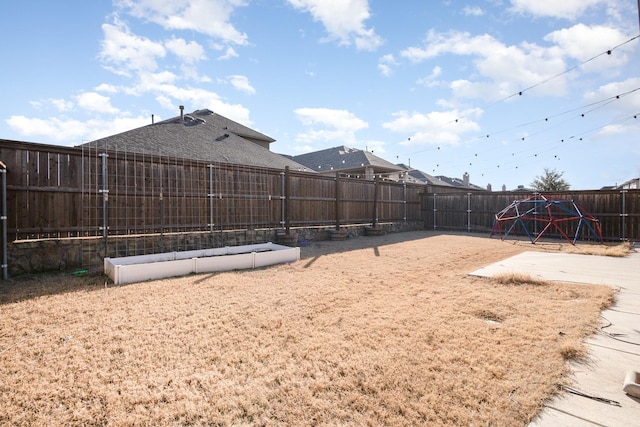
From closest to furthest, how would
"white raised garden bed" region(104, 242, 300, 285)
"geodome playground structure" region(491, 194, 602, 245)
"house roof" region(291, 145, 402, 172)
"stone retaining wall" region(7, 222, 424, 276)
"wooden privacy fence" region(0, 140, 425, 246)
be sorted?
"white raised garden bed" region(104, 242, 300, 285)
"stone retaining wall" region(7, 222, 424, 276)
"wooden privacy fence" region(0, 140, 425, 246)
"geodome playground structure" region(491, 194, 602, 245)
"house roof" region(291, 145, 402, 172)

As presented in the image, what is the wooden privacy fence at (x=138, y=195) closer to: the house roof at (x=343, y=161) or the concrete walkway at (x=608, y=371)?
the concrete walkway at (x=608, y=371)

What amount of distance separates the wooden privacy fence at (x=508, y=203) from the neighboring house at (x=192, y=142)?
860 centimetres

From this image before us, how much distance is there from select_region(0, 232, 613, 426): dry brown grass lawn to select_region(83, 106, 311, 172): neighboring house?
640cm

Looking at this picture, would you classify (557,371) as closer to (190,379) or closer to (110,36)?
(190,379)

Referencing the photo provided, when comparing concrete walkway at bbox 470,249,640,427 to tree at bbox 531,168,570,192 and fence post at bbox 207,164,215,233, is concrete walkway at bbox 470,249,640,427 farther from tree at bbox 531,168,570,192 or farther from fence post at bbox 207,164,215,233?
tree at bbox 531,168,570,192

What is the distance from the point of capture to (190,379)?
213cm

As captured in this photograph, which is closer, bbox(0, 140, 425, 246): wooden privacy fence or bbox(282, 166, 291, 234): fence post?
bbox(0, 140, 425, 246): wooden privacy fence

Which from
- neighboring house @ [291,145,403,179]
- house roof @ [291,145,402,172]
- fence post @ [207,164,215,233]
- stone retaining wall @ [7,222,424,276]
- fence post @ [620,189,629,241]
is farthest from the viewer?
house roof @ [291,145,402,172]

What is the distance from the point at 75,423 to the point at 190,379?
2.09 feet

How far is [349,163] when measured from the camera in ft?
72.2

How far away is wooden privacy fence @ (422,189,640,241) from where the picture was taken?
10359mm

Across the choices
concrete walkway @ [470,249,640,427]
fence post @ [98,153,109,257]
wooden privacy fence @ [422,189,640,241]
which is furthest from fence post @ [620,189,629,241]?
fence post @ [98,153,109,257]

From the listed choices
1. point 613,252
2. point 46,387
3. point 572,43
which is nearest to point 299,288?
point 46,387

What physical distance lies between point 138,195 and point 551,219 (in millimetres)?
12958
